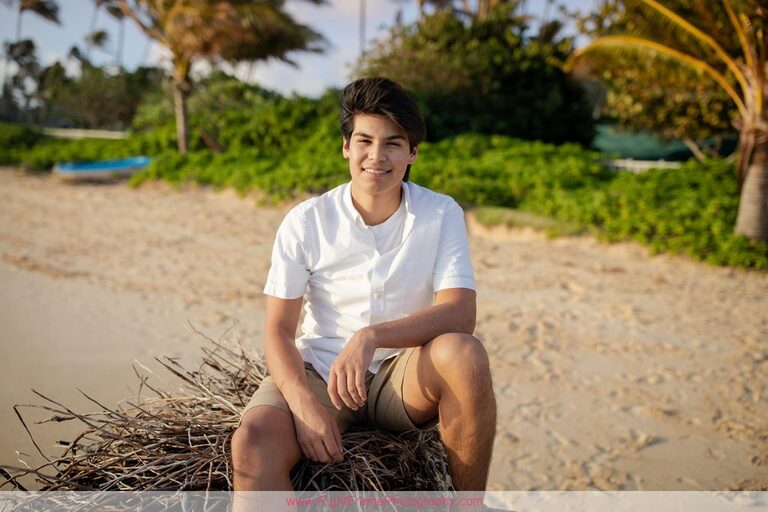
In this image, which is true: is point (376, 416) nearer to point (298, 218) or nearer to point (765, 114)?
point (298, 218)

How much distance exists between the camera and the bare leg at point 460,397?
5.53 feet

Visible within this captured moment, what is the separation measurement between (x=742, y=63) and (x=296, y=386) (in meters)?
7.53

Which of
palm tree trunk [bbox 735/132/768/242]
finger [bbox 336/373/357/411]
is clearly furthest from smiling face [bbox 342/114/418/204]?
palm tree trunk [bbox 735/132/768/242]

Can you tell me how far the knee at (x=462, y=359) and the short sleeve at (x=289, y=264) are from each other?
0.54 meters

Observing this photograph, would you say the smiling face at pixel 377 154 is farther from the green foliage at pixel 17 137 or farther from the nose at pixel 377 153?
the green foliage at pixel 17 137

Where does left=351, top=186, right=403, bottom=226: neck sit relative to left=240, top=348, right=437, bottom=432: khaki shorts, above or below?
above

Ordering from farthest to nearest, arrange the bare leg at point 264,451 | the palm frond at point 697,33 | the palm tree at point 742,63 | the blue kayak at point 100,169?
the blue kayak at point 100,169
the palm frond at point 697,33
the palm tree at point 742,63
the bare leg at point 264,451

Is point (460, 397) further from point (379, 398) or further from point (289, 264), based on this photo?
point (289, 264)

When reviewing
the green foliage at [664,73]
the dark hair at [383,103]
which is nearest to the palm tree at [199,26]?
the green foliage at [664,73]

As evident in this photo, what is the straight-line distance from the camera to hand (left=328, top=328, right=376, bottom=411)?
1749 mm

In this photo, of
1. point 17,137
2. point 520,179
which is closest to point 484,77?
point 520,179

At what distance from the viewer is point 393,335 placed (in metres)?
1.82

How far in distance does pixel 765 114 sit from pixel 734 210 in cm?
150

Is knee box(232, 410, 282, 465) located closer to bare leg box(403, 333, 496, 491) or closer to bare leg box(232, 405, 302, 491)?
bare leg box(232, 405, 302, 491)
